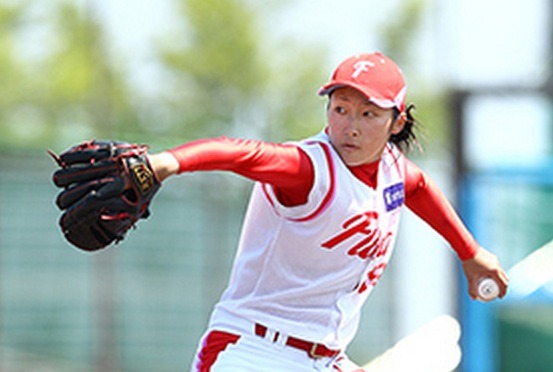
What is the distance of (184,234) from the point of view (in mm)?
16391

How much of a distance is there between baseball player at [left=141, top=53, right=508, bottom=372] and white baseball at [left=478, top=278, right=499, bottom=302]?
637 millimetres

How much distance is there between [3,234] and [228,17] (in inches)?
277

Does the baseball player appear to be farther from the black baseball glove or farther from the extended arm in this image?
the black baseball glove

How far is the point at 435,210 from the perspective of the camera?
18.2 feet

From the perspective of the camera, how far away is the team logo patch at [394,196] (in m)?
5.08

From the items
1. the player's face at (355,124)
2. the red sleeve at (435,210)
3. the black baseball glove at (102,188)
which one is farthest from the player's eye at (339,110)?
the black baseball glove at (102,188)

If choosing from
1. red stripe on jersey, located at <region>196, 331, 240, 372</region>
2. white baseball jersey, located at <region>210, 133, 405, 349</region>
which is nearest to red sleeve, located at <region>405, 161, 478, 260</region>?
white baseball jersey, located at <region>210, 133, 405, 349</region>

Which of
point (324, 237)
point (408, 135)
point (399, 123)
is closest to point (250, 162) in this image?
point (324, 237)

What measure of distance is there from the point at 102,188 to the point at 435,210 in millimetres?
1908

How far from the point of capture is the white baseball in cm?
559

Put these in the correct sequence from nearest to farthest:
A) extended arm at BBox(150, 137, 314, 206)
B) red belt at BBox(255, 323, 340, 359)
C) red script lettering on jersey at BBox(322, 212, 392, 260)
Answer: extended arm at BBox(150, 137, 314, 206) < red script lettering on jersey at BBox(322, 212, 392, 260) < red belt at BBox(255, 323, 340, 359)

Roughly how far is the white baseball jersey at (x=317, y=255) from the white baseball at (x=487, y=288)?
0.65 meters

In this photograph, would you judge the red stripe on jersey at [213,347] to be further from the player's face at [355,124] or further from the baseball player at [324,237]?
the player's face at [355,124]

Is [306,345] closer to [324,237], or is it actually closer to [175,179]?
[324,237]
